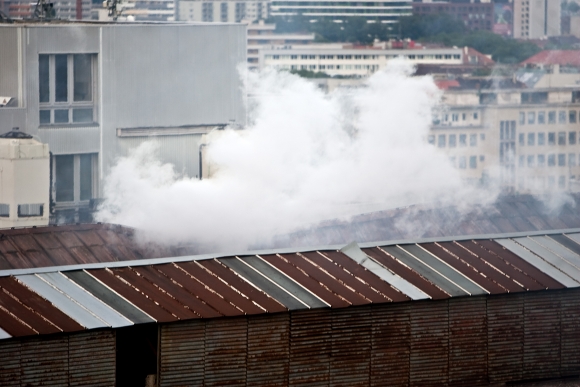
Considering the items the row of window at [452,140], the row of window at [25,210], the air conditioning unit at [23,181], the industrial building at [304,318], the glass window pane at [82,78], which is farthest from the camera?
the row of window at [452,140]

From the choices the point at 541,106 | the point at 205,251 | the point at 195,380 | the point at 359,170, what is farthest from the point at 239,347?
the point at 541,106

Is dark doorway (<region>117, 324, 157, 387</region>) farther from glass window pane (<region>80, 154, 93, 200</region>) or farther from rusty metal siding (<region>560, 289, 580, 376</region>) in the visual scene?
glass window pane (<region>80, 154, 93, 200</region>)

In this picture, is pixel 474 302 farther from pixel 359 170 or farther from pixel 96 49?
pixel 96 49

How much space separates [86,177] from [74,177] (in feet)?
2.09

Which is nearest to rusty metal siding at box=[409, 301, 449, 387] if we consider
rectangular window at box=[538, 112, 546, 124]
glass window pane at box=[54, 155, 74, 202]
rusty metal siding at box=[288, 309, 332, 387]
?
rusty metal siding at box=[288, 309, 332, 387]

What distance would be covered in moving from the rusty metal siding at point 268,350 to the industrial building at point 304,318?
0.08 ft

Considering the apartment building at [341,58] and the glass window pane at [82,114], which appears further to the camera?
the apartment building at [341,58]

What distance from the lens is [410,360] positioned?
23.4m

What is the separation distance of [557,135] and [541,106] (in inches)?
98.9

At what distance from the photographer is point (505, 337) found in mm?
24359

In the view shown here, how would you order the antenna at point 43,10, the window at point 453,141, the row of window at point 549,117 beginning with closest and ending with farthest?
the antenna at point 43,10 < the window at point 453,141 < the row of window at point 549,117

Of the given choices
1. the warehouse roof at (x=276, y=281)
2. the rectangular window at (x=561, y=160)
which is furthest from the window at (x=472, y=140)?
the warehouse roof at (x=276, y=281)

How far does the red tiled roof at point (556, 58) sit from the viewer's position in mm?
75481

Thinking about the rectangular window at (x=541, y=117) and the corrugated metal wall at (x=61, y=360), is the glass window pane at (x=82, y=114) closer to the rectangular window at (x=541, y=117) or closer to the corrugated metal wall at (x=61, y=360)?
the corrugated metal wall at (x=61, y=360)
